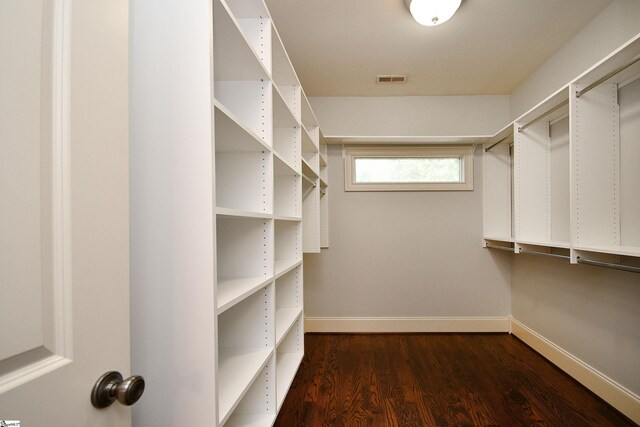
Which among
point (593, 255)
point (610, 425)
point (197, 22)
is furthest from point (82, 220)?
point (610, 425)

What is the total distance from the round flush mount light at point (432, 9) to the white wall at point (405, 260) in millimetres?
1607

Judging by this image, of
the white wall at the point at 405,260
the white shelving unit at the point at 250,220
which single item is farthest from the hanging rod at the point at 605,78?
the white shelving unit at the point at 250,220

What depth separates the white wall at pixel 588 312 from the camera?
73.9 inches

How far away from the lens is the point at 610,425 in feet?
5.81

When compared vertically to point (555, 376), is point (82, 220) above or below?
above

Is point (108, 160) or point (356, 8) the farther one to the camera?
point (356, 8)

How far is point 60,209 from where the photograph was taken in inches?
18.7

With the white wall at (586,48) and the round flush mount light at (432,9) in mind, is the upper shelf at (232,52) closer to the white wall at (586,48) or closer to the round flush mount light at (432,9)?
the round flush mount light at (432,9)

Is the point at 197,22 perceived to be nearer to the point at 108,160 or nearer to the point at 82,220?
the point at 108,160

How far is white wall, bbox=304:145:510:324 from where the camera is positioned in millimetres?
3305

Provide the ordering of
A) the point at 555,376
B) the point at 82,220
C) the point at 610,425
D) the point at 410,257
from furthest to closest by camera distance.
Answer: 1. the point at 410,257
2. the point at 555,376
3. the point at 610,425
4. the point at 82,220

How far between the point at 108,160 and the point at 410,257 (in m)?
3.14

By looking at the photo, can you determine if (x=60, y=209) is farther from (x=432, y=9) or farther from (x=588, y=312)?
(x=588, y=312)

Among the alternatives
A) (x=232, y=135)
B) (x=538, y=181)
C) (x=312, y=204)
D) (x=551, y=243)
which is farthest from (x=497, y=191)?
(x=232, y=135)
